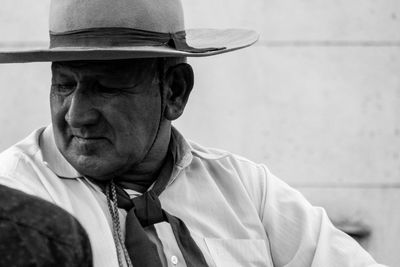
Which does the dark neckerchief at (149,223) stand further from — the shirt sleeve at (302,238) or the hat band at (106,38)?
the hat band at (106,38)

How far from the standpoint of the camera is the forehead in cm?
268

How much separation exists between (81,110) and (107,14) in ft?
0.88

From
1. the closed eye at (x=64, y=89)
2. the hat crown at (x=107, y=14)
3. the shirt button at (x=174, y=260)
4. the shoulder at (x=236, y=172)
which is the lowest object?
the shirt button at (x=174, y=260)

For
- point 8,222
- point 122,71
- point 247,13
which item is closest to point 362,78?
point 247,13

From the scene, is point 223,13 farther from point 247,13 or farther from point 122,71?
point 122,71

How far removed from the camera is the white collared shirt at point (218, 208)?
270 cm

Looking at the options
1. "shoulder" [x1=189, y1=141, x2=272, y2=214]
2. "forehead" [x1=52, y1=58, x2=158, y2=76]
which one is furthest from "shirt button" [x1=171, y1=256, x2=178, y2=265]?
"forehead" [x1=52, y1=58, x2=158, y2=76]

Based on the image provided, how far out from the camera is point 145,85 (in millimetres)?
2785

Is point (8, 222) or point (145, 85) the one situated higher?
point (8, 222)

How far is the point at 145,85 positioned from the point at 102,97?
0.47ft

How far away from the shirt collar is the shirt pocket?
23 cm

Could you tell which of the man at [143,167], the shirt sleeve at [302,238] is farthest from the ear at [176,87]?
the shirt sleeve at [302,238]

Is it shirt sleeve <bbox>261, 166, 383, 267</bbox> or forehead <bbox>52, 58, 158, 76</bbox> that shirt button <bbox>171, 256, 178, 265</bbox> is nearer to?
shirt sleeve <bbox>261, 166, 383, 267</bbox>

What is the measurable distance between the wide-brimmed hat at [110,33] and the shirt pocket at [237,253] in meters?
0.52
